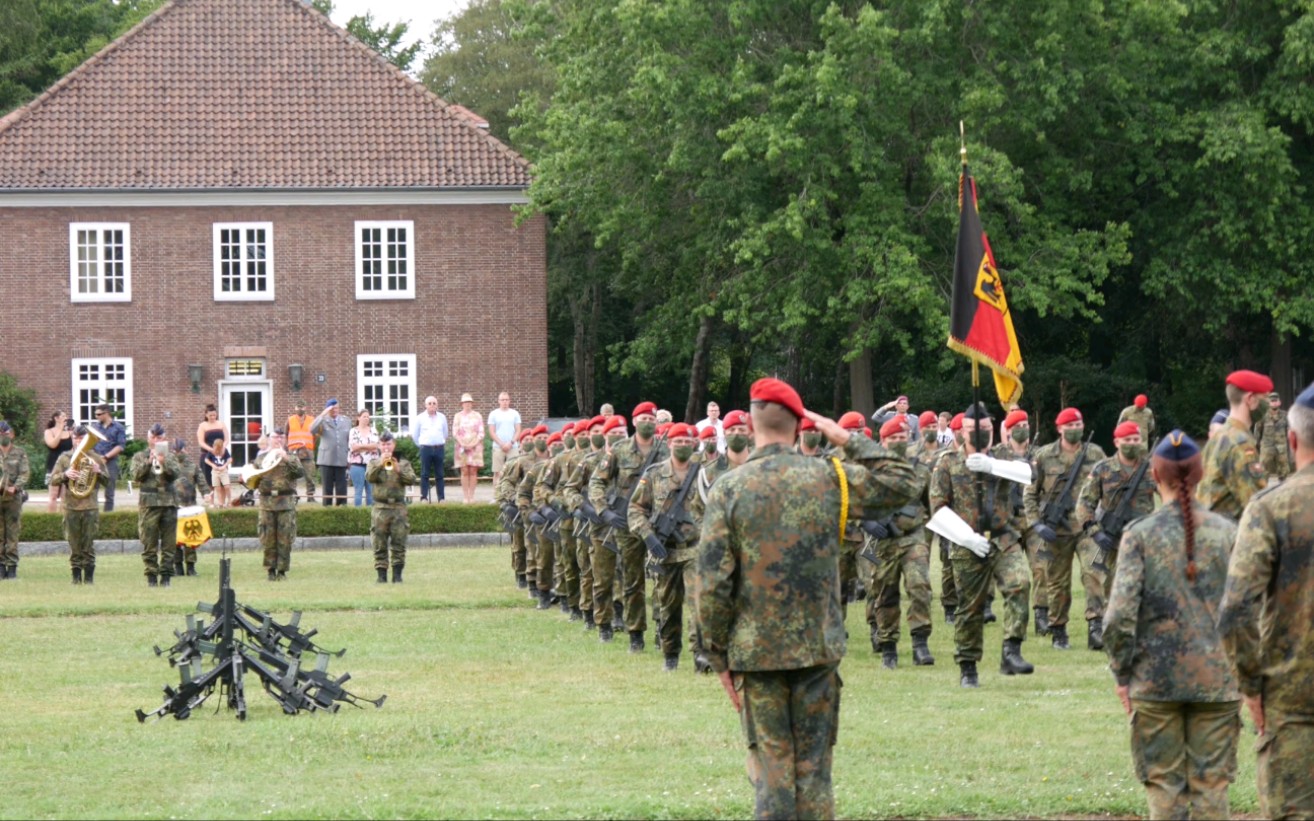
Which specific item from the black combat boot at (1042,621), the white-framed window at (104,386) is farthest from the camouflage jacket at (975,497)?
the white-framed window at (104,386)

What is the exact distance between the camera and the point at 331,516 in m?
33.6

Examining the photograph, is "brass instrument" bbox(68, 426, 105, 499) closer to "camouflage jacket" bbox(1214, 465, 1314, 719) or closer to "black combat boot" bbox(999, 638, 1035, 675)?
"black combat boot" bbox(999, 638, 1035, 675)

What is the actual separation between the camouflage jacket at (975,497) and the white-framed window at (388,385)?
1269 inches

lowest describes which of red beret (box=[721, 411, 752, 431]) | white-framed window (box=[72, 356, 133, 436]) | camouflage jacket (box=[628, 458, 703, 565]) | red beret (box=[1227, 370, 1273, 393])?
camouflage jacket (box=[628, 458, 703, 565])

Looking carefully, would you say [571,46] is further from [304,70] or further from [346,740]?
[346,740]

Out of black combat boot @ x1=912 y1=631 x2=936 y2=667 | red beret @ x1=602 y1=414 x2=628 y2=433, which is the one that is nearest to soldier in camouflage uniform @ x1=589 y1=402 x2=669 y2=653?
red beret @ x1=602 y1=414 x2=628 y2=433

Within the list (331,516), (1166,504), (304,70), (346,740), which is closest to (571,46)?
(304,70)

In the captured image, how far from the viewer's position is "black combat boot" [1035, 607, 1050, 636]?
763 inches

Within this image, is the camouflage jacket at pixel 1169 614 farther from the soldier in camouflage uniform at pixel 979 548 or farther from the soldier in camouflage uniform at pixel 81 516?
the soldier in camouflage uniform at pixel 81 516

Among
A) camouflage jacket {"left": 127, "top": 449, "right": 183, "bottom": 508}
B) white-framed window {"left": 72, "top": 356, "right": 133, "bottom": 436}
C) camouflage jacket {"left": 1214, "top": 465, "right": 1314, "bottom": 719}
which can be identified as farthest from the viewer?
white-framed window {"left": 72, "top": 356, "right": 133, "bottom": 436}

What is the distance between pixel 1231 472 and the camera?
12.9 m

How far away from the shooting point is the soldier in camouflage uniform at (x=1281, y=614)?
8.00m

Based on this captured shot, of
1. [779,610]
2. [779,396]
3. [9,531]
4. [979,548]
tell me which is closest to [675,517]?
[979,548]

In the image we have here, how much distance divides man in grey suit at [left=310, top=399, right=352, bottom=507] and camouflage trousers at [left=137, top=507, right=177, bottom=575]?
879 cm
